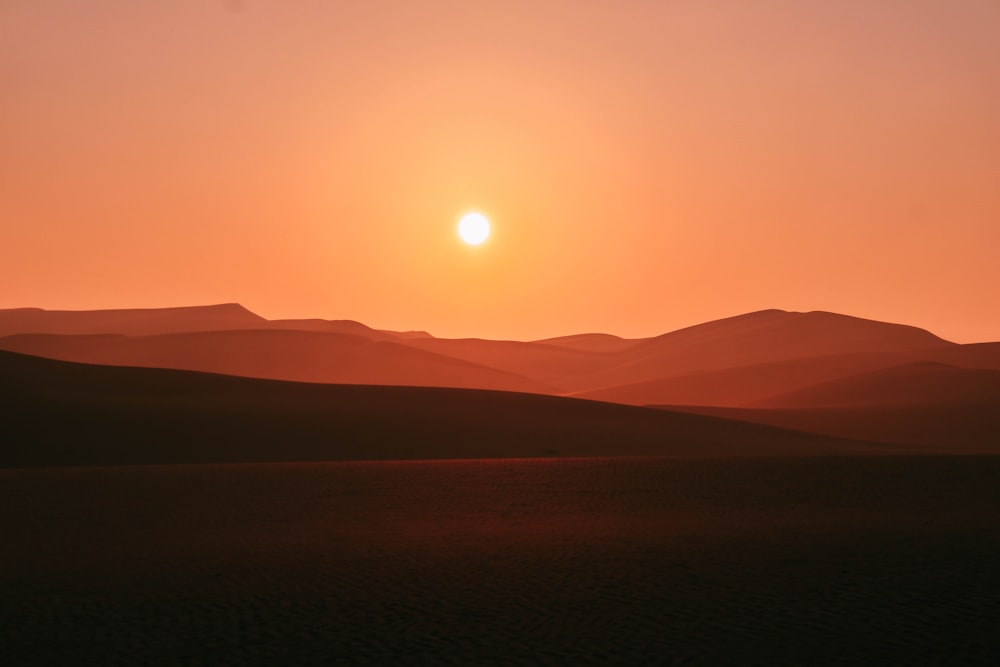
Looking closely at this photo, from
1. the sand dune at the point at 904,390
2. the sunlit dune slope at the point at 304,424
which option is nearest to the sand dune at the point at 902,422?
the sand dune at the point at 904,390

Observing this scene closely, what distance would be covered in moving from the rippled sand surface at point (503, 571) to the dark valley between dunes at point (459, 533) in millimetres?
54

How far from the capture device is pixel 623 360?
19625 cm

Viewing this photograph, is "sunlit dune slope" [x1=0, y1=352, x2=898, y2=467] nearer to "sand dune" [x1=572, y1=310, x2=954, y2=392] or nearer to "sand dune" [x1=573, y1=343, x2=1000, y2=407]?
"sand dune" [x1=573, y1=343, x2=1000, y2=407]

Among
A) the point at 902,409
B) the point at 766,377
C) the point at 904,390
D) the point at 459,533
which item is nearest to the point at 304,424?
the point at 459,533

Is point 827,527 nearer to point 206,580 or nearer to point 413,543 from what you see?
point 413,543

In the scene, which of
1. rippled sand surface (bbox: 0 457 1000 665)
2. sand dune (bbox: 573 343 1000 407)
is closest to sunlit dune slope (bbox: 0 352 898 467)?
rippled sand surface (bbox: 0 457 1000 665)

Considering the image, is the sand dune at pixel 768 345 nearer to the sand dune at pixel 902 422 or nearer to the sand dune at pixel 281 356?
the sand dune at pixel 281 356

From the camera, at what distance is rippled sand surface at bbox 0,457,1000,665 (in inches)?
412

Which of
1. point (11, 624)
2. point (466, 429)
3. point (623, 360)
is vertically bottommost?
point (11, 624)

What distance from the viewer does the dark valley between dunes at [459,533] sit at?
10.8m

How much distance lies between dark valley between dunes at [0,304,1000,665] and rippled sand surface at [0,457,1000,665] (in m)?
0.05

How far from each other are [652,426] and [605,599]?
1268 inches

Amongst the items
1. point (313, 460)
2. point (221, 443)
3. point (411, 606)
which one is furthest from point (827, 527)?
point (221, 443)

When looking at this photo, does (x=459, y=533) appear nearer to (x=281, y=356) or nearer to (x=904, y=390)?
(x=904, y=390)
